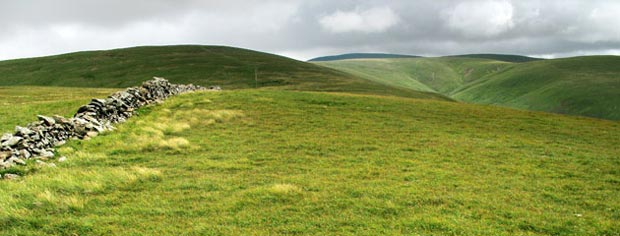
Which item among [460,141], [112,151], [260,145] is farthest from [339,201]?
[460,141]

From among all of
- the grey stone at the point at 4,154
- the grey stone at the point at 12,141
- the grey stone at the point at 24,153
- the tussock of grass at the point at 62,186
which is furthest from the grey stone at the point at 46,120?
the tussock of grass at the point at 62,186

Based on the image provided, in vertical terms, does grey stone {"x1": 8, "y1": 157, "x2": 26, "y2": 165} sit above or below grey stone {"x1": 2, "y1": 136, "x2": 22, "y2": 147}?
below

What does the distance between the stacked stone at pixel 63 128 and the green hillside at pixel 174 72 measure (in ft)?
266

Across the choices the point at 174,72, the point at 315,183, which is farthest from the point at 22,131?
the point at 174,72

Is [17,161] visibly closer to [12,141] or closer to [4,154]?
[4,154]

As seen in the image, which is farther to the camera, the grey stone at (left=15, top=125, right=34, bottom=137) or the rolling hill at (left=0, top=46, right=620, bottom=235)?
the grey stone at (left=15, top=125, right=34, bottom=137)

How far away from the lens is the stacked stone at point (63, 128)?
55.5ft

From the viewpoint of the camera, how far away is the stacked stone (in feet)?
55.5

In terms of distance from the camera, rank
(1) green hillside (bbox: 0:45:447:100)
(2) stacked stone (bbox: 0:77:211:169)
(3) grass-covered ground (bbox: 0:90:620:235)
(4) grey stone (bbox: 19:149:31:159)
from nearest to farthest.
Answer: (3) grass-covered ground (bbox: 0:90:620:235) < (4) grey stone (bbox: 19:149:31:159) < (2) stacked stone (bbox: 0:77:211:169) < (1) green hillside (bbox: 0:45:447:100)

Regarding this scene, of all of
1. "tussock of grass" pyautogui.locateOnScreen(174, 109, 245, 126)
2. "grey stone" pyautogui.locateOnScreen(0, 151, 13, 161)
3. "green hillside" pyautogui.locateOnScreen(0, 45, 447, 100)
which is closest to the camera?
"grey stone" pyautogui.locateOnScreen(0, 151, 13, 161)

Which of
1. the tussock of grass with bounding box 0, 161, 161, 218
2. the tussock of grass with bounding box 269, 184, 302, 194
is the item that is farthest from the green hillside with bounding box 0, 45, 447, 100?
the tussock of grass with bounding box 269, 184, 302, 194

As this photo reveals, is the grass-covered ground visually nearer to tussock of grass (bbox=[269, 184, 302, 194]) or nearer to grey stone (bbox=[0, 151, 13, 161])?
tussock of grass (bbox=[269, 184, 302, 194])

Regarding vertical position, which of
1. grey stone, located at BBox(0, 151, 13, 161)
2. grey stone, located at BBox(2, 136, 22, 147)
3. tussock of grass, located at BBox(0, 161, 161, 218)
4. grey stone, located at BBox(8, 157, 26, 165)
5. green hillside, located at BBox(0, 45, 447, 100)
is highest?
green hillside, located at BBox(0, 45, 447, 100)

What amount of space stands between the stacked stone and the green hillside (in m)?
81.1
